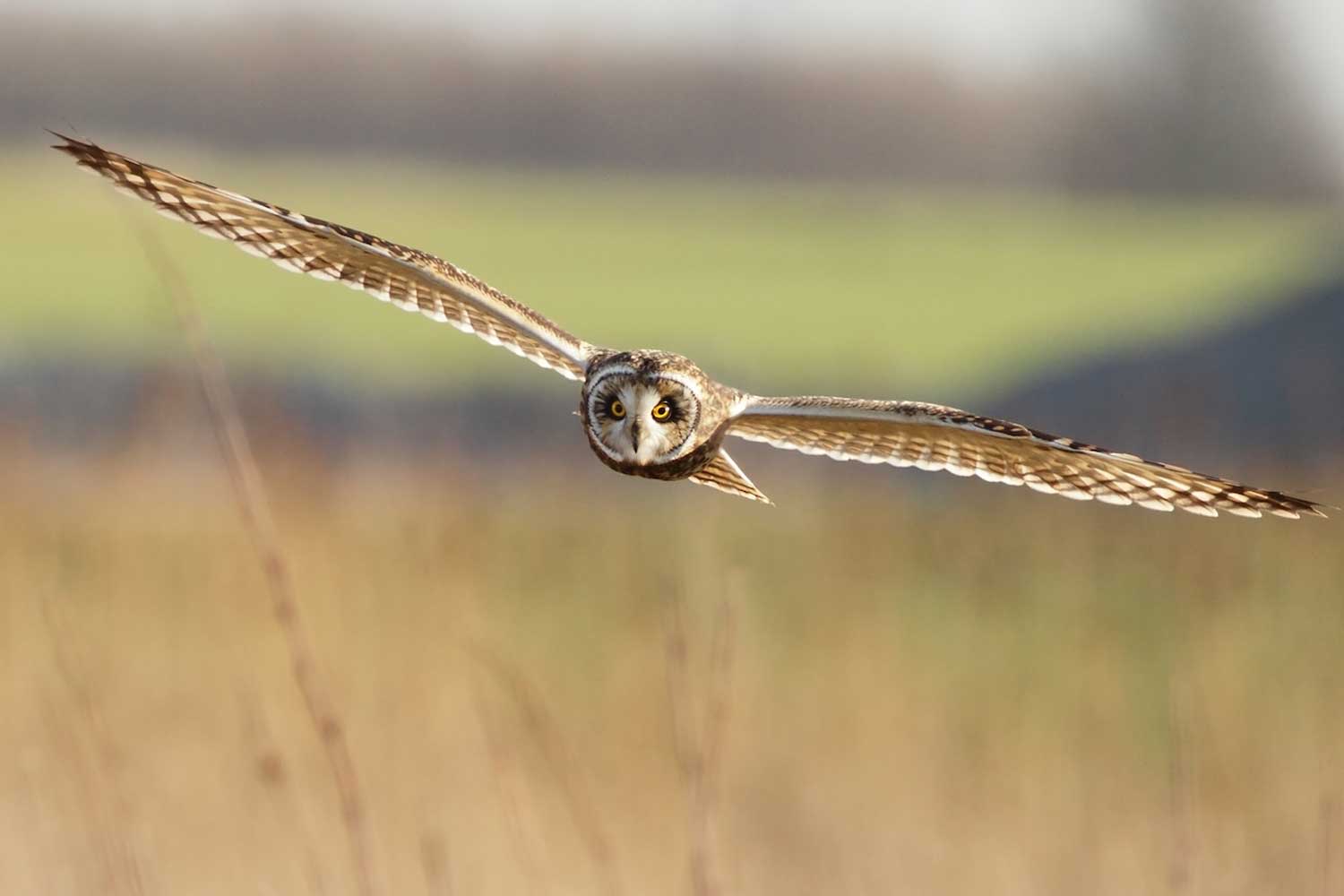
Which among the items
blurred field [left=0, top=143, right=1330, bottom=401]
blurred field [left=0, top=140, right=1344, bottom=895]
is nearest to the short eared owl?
blurred field [left=0, top=140, right=1344, bottom=895]

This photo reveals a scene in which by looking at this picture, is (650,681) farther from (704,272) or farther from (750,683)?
(704,272)

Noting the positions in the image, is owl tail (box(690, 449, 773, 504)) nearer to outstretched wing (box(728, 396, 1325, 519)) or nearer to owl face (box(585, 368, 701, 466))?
outstretched wing (box(728, 396, 1325, 519))

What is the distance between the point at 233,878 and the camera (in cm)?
533

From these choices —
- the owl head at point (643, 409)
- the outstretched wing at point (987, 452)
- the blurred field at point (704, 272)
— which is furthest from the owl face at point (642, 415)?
the blurred field at point (704, 272)

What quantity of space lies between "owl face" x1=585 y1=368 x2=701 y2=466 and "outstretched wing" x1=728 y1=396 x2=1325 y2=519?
143 millimetres

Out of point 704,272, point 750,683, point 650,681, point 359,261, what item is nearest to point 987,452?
point 359,261

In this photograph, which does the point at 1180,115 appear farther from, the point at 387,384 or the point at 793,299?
the point at 387,384

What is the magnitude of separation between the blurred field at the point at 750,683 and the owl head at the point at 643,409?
19 centimetres

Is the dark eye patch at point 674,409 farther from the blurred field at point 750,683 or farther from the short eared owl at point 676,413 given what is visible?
the blurred field at point 750,683

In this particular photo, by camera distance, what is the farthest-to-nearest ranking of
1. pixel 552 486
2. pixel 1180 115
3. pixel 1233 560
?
pixel 1180 115 < pixel 552 486 < pixel 1233 560

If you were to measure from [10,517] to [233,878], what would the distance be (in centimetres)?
242

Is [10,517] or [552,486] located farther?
[552,486]

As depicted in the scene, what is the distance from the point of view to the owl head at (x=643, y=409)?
3109mm

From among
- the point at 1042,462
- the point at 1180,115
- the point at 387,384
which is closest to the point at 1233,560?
Answer: the point at 1042,462
